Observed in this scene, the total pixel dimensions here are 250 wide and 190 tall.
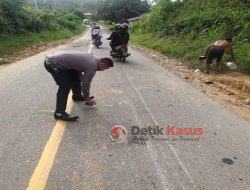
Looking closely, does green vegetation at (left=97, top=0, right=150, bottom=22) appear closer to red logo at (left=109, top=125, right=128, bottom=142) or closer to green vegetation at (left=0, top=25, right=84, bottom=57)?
green vegetation at (left=0, top=25, right=84, bottom=57)

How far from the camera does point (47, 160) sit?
348 cm

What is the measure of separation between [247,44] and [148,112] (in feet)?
25.0

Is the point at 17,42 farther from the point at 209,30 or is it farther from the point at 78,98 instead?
the point at 78,98

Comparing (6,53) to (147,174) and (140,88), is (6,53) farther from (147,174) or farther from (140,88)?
(147,174)

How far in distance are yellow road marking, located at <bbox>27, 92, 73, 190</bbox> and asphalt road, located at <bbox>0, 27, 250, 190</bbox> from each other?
0.15 feet

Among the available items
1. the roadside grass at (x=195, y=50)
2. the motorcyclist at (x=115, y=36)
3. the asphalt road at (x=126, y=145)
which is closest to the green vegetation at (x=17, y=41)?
the motorcyclist at (x=115, y=36)

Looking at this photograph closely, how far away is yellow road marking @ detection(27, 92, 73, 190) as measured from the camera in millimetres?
3012

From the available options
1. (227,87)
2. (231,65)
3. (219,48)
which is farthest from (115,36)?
(227,87)

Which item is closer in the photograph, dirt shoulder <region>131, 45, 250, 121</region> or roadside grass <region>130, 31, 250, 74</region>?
dirt shoulder <region>131, 45, 250, 121</region>

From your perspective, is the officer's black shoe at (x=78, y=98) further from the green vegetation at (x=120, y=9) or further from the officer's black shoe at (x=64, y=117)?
the green vegetation at (x=120, y=9)

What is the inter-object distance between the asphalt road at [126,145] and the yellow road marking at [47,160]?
0.05 metres

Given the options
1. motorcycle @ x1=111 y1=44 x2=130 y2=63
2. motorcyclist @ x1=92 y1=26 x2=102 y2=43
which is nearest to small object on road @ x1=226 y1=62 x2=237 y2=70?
motorcycle @ x1=111 y1=44 x2=130 y2=63

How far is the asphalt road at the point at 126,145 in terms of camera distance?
3.18m

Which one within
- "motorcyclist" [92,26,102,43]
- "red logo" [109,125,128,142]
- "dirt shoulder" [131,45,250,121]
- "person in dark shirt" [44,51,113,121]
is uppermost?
"person in dark shirt" [44,51,113,121]
